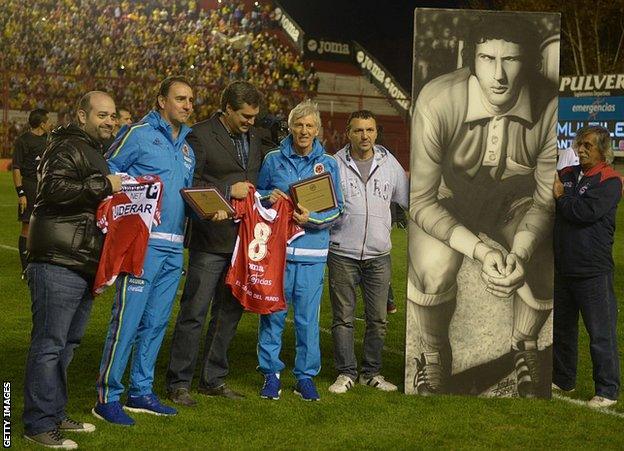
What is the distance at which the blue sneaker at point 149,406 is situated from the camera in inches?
220

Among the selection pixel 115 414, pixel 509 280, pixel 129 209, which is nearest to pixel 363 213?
pixel 509 280

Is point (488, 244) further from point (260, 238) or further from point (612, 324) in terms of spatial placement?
point (260, 238)

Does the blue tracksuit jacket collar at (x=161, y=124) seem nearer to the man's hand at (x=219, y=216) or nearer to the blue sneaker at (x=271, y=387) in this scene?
the man's hand at (x=219, y=216)

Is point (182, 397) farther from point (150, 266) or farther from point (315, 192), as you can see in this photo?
point (315, 192)

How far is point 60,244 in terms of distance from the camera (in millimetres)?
4727

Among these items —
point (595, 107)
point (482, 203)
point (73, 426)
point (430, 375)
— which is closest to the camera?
point (73, 426)

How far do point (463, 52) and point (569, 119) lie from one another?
20.0 meters

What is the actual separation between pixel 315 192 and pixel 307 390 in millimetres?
1287

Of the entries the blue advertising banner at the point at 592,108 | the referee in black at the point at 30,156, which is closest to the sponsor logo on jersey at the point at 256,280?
the referee in black at the point at 30,156

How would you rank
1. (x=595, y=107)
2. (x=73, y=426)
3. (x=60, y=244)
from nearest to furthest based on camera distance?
(x=60, y=244), (x=73, y=426), (x=595, y=107)

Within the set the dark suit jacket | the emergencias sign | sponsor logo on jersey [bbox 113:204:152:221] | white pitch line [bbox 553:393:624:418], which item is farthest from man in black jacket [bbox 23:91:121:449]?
the emergencias sign

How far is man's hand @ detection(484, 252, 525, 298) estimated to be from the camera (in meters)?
6.09

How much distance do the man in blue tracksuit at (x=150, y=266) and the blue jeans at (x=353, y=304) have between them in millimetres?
1301

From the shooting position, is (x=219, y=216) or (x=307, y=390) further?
(x=307, y=390)
